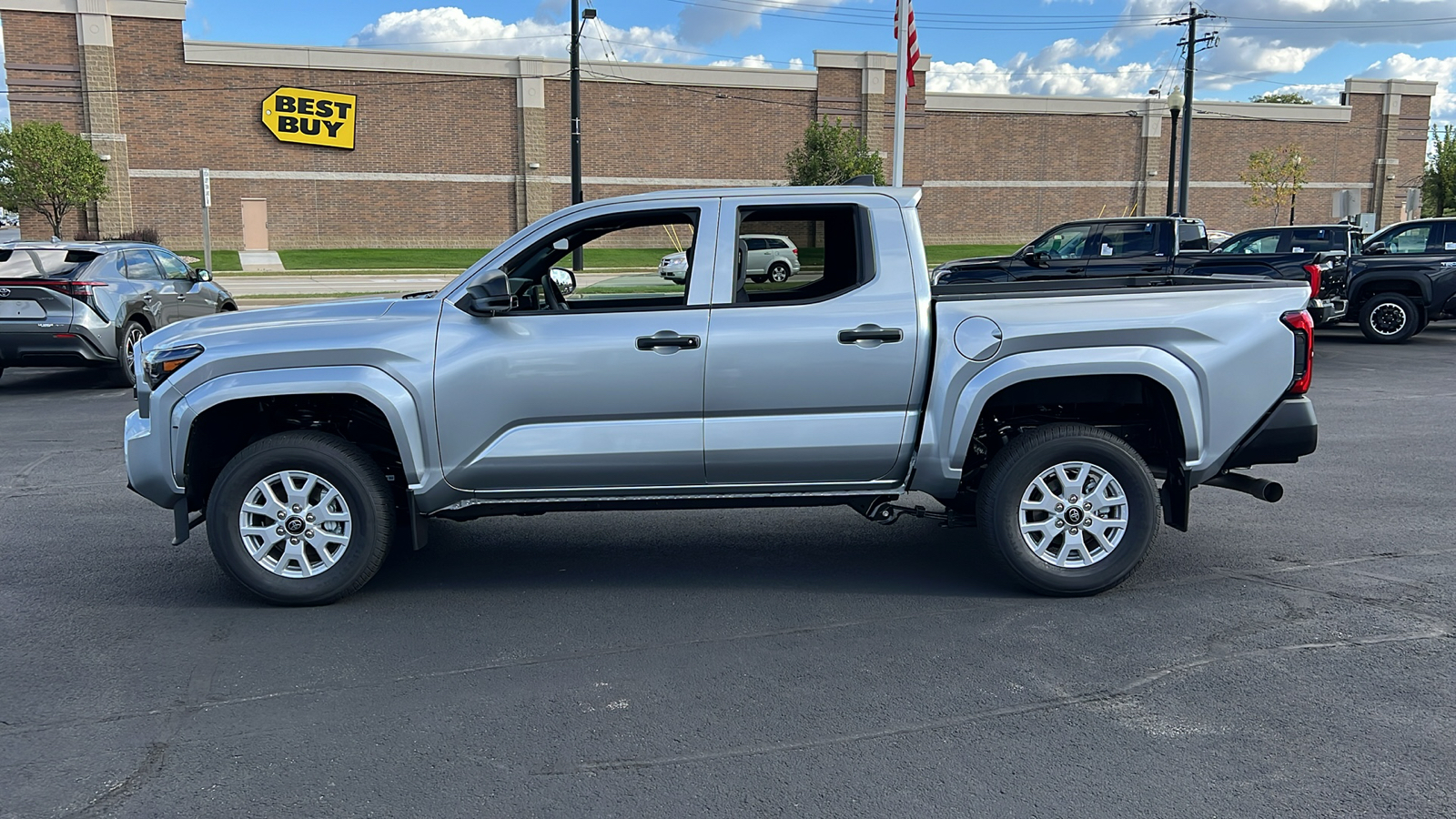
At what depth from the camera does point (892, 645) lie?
4.64 metres

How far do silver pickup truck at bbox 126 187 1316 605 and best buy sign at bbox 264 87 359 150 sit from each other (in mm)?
41047

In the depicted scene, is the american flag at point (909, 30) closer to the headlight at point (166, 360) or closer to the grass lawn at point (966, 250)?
the headlight at point (166, 360)

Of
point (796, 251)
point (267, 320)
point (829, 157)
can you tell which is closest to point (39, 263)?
point (267, 320)

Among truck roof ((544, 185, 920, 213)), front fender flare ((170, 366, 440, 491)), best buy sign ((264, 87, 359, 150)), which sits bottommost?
front fender flare ((170, 366, 440, 491))

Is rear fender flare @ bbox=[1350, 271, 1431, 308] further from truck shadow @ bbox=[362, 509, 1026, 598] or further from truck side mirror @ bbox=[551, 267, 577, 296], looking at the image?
truck side mirror @ bbox=[551, 267, 577, 296]

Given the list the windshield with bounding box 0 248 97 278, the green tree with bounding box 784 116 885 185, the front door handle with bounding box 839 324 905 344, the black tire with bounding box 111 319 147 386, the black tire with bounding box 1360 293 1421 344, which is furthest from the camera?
the green tree with bounding box 784 116 885 185

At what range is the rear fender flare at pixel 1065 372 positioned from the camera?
5066 mm

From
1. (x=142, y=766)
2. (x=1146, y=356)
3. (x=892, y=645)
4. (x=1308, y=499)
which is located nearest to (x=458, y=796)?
(x=142, y=766)

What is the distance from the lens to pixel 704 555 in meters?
6.04

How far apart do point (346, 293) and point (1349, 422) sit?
72.0ft

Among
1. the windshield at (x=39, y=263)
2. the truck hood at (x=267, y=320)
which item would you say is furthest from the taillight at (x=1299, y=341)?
the windshield at (x=39, y=263)

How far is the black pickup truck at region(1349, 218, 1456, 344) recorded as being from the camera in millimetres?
16656

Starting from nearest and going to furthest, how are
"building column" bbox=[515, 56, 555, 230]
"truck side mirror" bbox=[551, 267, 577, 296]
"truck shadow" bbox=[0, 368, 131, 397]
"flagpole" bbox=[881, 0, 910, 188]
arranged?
"truck side mirror" bbox=[551, 267, 577, 296], "truck shadow" bbox=[0, 368, 131, 397], "flagpole" bbox=[881, 0, 910, 188], "building column" bbox=[515, 56, 555, 230]

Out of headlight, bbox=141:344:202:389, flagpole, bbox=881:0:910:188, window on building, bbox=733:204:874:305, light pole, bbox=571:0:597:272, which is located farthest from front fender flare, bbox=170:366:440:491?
light pole, bbox=571:0:597:272
